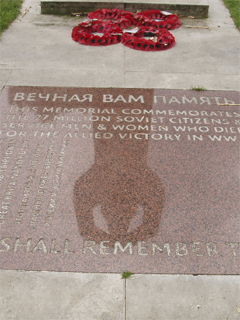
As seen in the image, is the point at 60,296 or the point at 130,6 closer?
Result: the point at 60,296

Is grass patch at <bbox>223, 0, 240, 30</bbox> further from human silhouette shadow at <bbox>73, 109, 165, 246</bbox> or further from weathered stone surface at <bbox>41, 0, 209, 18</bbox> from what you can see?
human silhouette shadow at <bbox>73, 109, 165, 246</bbox>

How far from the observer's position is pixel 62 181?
366 centimetres

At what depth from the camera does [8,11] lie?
24.4 feet

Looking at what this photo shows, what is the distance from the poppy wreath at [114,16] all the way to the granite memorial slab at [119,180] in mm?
2488

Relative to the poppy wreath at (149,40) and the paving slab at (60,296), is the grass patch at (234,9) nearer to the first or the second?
the poppy wreath at (149,40)

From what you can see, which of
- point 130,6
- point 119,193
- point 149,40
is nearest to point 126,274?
point 119,193

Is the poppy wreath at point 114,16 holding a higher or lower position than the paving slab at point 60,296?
higher

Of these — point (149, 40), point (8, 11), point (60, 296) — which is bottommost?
point (60, 296)

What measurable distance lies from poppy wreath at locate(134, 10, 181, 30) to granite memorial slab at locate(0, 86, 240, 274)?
235 cm

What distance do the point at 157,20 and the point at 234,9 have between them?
6.54 ft

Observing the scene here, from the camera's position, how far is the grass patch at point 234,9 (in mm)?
7372

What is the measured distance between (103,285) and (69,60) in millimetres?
4090

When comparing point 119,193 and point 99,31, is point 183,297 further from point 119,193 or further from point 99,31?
point 99,31

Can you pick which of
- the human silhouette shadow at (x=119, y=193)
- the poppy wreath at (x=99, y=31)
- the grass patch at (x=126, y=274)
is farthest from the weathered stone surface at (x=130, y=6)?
the grass patch at (x=126, y=274)
